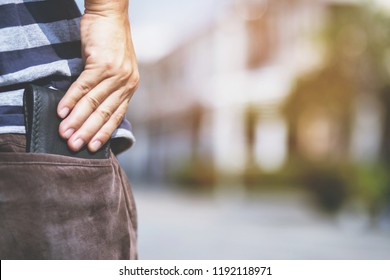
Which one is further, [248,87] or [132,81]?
[248,87]

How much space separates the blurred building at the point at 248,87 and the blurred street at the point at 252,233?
578 centimetres

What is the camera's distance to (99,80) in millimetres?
1453

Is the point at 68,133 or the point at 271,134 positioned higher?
the point at 271,134

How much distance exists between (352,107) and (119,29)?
58.4 feet

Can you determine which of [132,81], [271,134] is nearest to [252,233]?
[132,81]

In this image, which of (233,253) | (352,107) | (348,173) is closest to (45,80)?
(233,253)

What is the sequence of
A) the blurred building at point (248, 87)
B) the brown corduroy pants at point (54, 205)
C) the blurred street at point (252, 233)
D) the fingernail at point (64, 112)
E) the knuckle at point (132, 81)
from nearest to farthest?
the brown corduroy pants at point (54, 205) → the fingernail at point (64, 112) → the knuckle at point (132, 81) → the blurred street at point (252, 233) → the blurred building at point (248, 87)

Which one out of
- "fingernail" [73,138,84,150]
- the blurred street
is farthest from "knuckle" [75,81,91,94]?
the blurred street

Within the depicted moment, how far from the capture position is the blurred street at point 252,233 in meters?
9.41

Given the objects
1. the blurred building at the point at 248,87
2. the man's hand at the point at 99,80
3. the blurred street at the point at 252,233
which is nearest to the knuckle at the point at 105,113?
the man's hand at the point at 99,80

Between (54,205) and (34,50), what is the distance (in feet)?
1.08

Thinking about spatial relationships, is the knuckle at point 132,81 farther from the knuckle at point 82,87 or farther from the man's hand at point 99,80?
the knuckle at point 82,87

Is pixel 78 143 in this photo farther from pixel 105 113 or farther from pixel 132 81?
pixel 132 81

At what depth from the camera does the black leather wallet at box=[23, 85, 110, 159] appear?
4.43 feet
